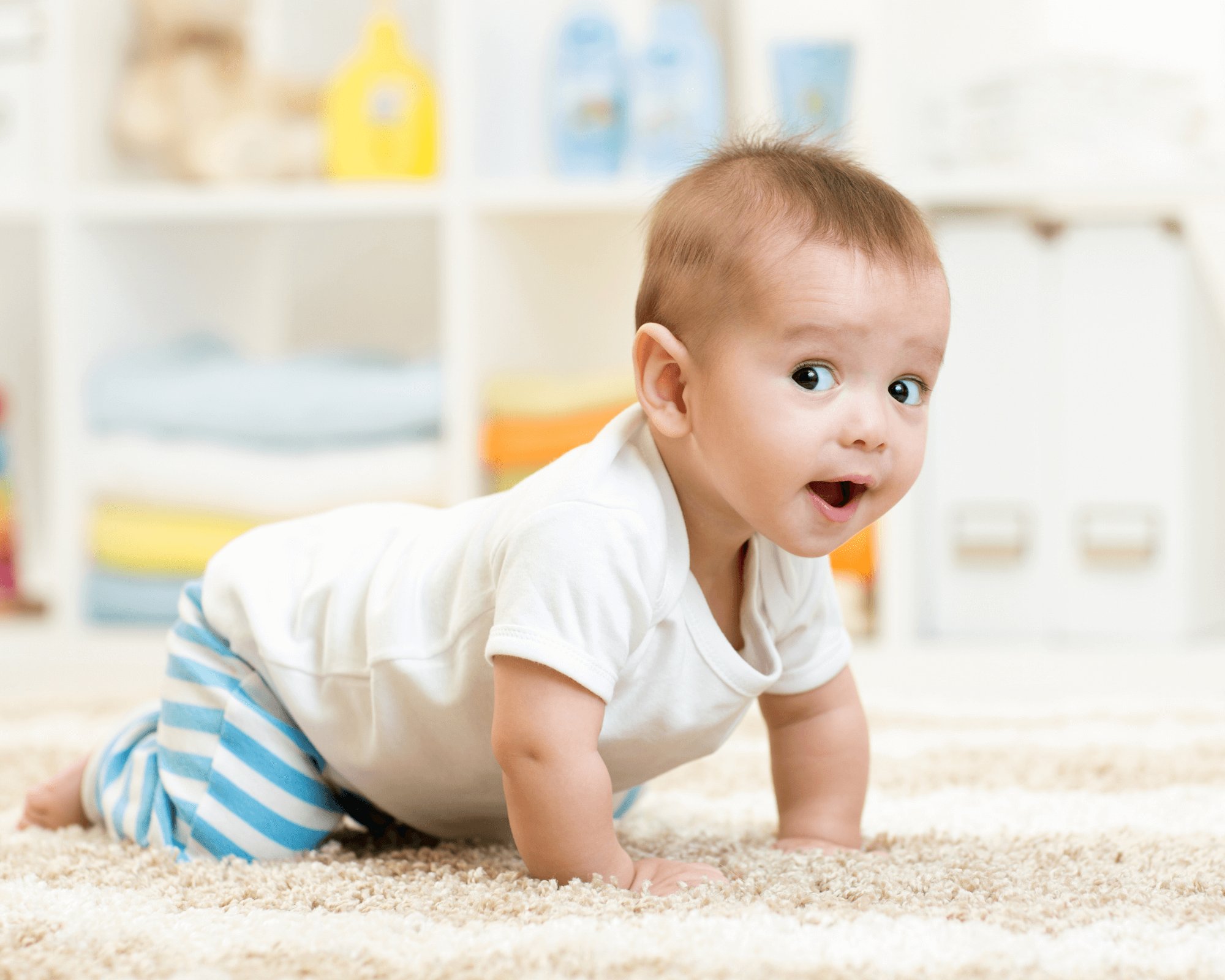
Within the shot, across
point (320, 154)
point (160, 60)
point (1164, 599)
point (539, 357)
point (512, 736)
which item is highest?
point (160, 60)

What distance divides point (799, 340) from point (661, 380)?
87mm

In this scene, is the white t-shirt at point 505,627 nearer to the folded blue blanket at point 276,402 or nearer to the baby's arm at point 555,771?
the baby's arm at point 555,771

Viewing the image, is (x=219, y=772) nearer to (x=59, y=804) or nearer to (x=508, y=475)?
(x=59, y=804)

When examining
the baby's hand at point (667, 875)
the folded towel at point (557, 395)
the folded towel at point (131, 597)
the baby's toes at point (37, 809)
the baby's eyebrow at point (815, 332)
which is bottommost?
the folded towel at point (131, 597)

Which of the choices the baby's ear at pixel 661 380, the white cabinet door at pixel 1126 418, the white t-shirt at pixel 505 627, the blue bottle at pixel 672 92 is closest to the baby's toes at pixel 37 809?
the white t-shirt at pixel 505 627

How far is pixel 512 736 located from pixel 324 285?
1.47 meters

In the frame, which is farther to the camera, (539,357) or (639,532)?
(539,357)

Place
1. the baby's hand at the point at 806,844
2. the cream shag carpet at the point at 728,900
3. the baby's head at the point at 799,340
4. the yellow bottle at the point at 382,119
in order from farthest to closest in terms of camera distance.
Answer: the yellow bottle at the point at 382,119, the baby's hand at the point at 806,844, the baby's head at the point at 799,340, the cream shag carpet at the point at 728,900

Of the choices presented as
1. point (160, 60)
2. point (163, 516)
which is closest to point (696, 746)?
point (163, 516)

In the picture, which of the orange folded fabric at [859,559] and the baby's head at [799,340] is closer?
the baby's head at [799,340]

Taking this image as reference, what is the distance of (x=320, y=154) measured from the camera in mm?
1684

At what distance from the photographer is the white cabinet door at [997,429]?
1.53 m

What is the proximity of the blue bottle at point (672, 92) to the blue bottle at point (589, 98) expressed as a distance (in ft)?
0.10

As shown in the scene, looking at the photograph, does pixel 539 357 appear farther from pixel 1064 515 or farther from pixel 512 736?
pixel 512 736
